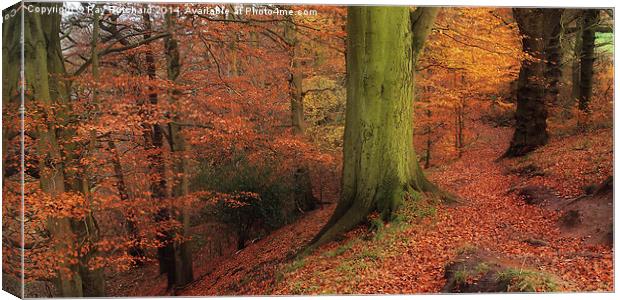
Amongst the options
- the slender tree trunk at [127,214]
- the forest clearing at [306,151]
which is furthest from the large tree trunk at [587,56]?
the slender tree trunk at [127,214]

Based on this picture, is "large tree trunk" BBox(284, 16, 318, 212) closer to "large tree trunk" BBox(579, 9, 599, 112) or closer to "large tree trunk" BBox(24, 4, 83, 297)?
"large tree trunk" BBox(24, 4, 83, 297)

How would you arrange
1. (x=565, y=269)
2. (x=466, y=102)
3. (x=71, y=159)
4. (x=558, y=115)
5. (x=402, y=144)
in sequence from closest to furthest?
(x=565, y=269) → (x=71, y=159) → (x=402, y=144) → (x=558, y=115) → (x=466, y=102)

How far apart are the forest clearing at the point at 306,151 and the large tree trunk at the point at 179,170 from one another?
0.11 feet

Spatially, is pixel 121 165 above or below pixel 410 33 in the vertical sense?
below

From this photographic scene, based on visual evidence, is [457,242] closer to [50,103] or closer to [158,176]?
[158,176]

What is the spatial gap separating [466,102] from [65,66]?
624cm

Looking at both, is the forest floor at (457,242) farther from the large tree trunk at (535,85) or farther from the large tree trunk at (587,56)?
the large tree trunk at (587,56)

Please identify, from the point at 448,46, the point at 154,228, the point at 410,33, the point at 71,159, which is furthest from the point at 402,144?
the point at 71,159

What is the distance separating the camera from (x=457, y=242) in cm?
677

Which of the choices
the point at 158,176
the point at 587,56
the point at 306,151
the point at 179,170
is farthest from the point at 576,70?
the point at 158,176

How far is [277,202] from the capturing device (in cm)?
902

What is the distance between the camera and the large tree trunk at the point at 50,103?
21.1 feet

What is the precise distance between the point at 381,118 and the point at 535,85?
8.84ft

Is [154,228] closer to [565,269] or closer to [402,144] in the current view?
[402,144]
